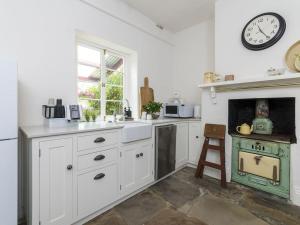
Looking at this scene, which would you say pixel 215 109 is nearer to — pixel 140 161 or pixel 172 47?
pixel 140 161

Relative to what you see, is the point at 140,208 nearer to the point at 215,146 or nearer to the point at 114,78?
the point at 215,146

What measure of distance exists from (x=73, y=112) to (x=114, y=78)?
114 centimetres

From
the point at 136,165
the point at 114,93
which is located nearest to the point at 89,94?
the point at 114,93

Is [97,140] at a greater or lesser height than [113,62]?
lesser

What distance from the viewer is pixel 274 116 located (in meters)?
2.32

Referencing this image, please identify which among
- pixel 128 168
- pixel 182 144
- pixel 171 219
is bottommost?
pixel 171 219

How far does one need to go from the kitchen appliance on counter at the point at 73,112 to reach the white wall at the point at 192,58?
226cm

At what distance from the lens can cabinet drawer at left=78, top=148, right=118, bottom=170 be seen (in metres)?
1.61

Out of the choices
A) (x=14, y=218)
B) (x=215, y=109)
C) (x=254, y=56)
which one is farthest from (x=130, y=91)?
(x=14, y=218)

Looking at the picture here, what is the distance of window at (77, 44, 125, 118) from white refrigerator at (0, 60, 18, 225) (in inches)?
48.1

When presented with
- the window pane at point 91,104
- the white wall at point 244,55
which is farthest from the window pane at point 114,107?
the white wall at point 244,55

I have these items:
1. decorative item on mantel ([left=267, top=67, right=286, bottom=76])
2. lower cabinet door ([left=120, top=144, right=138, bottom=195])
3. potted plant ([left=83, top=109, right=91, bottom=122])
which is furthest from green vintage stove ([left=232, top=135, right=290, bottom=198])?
potted plant ([left=83, top=109, right=91, bottom=122])

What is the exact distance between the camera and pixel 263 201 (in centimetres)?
203

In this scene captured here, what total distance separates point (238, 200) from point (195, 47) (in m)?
2.74
